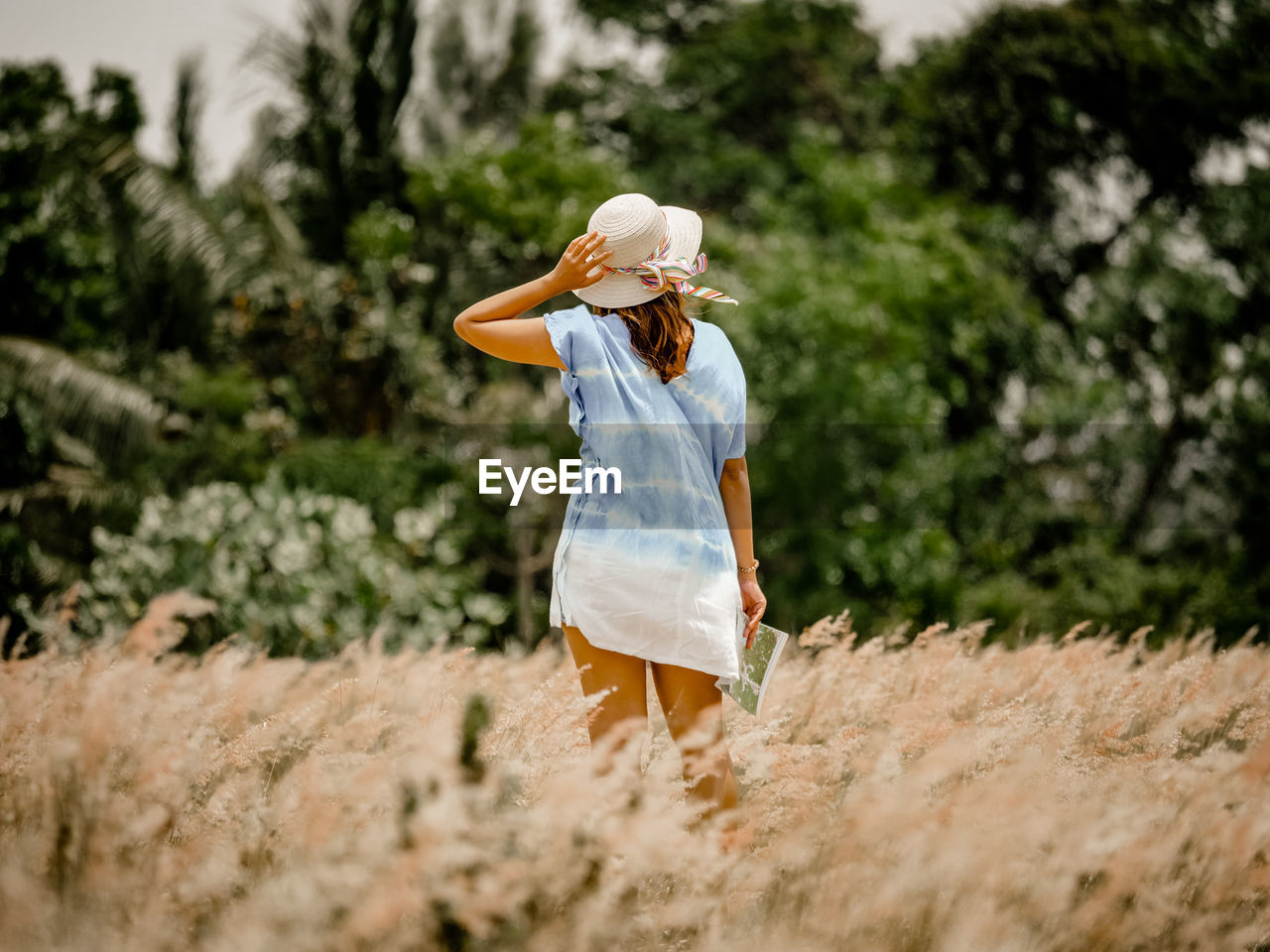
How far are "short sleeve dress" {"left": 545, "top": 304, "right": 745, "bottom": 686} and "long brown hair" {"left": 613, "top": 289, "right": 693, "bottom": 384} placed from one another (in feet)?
0.07

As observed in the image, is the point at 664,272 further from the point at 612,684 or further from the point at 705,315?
the point at 705,315

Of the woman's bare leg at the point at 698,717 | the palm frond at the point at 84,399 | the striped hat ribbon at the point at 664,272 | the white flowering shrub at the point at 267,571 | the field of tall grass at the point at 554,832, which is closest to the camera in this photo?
the field of tall grass at the point at 554,832

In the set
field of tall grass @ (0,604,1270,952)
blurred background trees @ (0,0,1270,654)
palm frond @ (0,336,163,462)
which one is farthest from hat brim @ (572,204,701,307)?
palm frond @ (0,336,163,462)

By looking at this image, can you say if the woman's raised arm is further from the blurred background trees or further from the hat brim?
the blurred background trees

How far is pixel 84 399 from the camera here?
8719mm

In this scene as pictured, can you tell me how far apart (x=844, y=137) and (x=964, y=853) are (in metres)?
16.6

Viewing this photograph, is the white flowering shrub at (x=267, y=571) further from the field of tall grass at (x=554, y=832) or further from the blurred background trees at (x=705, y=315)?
the field of tall grass at (x=554, y=832)

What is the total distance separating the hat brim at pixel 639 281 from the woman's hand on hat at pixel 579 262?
0.12 feet

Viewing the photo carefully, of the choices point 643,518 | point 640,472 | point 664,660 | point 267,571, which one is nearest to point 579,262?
point 640,472

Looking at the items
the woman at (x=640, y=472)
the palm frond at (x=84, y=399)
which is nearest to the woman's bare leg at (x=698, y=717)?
the woman at (x=640, y=472)

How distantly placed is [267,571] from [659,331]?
5954mm

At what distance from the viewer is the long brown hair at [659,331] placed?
225 centimetres

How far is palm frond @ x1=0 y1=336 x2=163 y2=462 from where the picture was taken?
28.2 ft

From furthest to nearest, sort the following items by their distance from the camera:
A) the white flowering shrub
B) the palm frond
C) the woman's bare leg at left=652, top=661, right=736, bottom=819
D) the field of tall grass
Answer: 1. the palm frond
2. the white flowering shrub
3. the woman's bare leg at left=652, top=661, right=736, bottom=819
4. the field of tall grass
